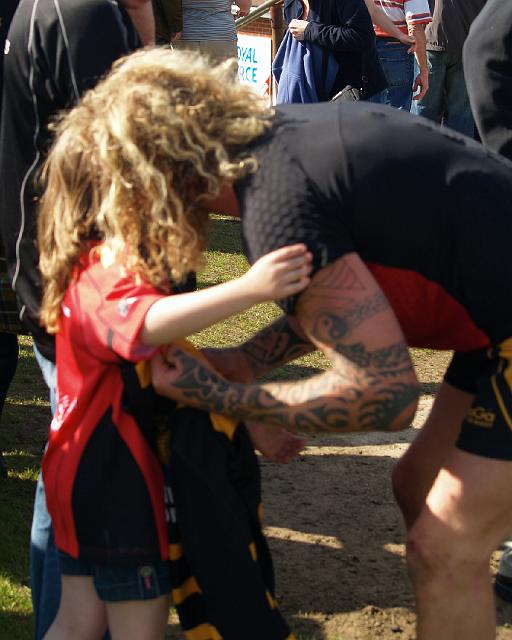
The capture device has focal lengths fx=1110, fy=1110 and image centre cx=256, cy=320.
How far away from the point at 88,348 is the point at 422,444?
1.00m

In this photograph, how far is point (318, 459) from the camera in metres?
4.66

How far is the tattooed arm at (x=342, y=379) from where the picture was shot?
89.0 inches

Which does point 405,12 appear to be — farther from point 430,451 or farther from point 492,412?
point 492,412

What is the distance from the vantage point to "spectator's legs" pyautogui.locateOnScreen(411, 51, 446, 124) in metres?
8.25

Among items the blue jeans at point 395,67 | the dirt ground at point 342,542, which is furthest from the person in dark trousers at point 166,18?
the dirt ground at point 342,542

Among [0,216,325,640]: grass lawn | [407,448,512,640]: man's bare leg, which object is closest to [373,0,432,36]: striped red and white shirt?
[0,216,325,640]: grass lawn

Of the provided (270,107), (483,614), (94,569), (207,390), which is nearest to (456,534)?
(483,614)

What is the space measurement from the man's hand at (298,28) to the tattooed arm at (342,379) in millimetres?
4869

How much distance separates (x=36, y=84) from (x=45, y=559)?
118 centimetres

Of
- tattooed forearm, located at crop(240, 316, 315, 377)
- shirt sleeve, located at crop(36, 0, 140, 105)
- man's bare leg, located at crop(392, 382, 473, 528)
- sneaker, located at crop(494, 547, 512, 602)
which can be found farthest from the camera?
sneaker, located at crop(494, 547, 512, 602)

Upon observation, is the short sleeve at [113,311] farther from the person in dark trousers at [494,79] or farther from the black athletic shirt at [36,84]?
the person in dark trousers at [494,79]

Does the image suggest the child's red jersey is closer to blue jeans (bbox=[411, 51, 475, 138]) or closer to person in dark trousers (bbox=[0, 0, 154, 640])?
person in dark trousers (bbox=[0, 0, 154, 640])

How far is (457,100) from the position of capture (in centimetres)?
838

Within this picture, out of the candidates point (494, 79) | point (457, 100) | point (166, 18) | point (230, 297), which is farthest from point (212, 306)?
point (457, 100)
